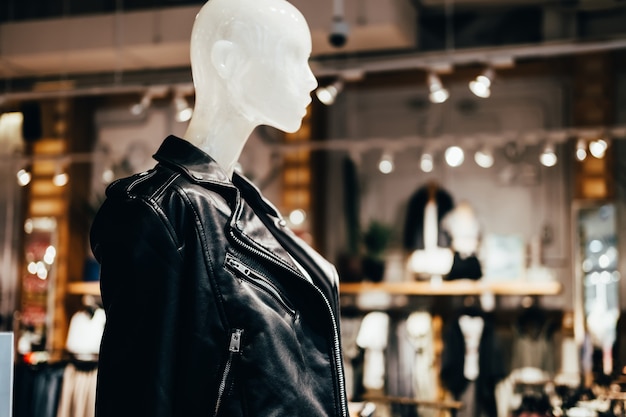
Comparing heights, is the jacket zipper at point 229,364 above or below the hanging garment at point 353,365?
above

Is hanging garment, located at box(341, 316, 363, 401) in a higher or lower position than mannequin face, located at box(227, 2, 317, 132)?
lower

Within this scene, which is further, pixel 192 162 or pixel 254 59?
pixel 254 59

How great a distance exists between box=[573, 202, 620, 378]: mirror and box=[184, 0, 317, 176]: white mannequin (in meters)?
3.91

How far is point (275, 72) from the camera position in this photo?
143cm

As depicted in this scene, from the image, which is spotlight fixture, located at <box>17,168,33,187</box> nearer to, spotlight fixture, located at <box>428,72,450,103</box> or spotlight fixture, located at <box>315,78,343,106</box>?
spotlight fixture, located at <box>315,78,343,106</box>

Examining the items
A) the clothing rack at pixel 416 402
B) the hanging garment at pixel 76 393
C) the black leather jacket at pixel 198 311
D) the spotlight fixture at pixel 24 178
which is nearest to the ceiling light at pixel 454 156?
the clothing rack at pixel 416 402

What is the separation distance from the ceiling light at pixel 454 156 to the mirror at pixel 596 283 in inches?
32.1

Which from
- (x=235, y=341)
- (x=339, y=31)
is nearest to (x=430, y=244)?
(x=339, y=31)

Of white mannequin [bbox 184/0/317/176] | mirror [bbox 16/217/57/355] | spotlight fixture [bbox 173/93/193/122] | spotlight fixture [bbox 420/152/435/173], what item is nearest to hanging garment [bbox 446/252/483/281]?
spotlight fixture [bbox 420/152/435/173]

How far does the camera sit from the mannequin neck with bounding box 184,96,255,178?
1479 mm

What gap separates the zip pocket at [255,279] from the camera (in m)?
1.22

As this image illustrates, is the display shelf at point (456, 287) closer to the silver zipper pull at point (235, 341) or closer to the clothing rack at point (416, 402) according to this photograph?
the clothing rack at point (416, 402)

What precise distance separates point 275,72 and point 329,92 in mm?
4073

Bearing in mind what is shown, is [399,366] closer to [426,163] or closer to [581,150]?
[426,163]
